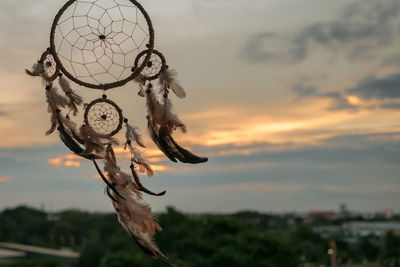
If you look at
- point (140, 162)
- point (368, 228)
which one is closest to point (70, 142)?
point (140, 162)

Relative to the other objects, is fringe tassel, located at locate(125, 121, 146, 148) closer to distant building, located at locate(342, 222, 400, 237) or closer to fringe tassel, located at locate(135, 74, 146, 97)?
fringe tassel, located at locate(135, 74, 146, 97)

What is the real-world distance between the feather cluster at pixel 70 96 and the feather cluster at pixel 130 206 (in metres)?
0.39

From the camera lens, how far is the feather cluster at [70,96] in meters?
3.51

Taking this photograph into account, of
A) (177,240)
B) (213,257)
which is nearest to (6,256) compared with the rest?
(177,240)

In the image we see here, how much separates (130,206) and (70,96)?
0.79 metres

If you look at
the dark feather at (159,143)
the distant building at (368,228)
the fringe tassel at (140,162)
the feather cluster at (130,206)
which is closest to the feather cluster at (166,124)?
the dark feather at (159,143)

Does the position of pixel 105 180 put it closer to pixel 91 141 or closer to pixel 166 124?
pixel 91 141

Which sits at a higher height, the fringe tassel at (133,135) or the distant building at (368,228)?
the fringe tassel at (133,135)

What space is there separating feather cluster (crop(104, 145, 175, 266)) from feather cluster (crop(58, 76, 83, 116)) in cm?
39

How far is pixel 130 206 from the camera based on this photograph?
3301 millimetres

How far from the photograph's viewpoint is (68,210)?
5069 centimetres

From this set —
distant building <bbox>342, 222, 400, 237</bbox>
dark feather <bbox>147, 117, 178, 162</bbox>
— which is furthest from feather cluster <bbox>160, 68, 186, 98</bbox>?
distant building <bbox>342, 222, 400, 237</bbox>

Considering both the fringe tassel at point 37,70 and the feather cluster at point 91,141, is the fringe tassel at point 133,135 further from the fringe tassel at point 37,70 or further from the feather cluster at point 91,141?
the fringe tassel at point 37,70

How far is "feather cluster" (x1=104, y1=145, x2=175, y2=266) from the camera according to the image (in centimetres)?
330
